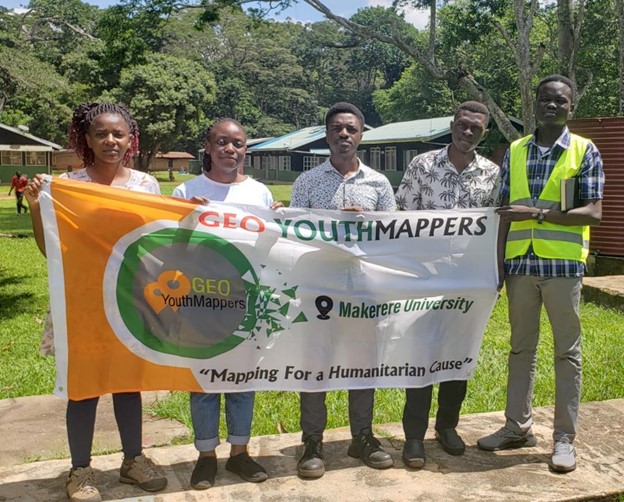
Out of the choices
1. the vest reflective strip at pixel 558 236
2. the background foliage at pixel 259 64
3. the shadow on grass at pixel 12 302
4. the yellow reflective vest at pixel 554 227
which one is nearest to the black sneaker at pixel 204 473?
the yellow reflective vest at pixel 554 227

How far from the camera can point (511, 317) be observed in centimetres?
386

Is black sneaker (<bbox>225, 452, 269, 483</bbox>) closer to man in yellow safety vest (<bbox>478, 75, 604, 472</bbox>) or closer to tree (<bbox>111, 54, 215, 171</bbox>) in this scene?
man in yellow safety vest (<bbox>478, 75, 604, 472</bbox>)

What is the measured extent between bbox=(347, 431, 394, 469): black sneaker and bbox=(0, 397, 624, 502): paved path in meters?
0.04

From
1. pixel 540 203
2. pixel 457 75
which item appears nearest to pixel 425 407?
pixel 540 203

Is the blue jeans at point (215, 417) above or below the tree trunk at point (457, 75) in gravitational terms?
below

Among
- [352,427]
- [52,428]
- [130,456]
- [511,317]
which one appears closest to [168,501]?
[130,456]

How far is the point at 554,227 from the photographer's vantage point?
3650 mm

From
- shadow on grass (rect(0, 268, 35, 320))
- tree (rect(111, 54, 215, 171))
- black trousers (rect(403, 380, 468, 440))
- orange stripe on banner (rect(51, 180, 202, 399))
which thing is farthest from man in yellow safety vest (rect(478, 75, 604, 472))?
tree (rect(111, 54, 215, 171))

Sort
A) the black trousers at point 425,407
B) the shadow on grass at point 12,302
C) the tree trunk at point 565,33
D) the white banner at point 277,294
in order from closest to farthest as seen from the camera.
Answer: the white banner at point 277,294
the black trousers at point 425,407
the shadow on grass at point 12,302
the tree trunk at point 565,33

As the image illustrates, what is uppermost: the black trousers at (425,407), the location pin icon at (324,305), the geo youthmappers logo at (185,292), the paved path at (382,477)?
the geo youthmappers logo at (185,292)

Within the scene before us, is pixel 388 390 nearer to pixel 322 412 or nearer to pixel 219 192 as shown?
pixel 322 412

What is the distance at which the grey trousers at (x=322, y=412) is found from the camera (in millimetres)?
3754

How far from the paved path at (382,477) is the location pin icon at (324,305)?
81 cm

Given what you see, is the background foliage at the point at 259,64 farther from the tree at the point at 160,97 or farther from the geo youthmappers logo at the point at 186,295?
the geo youthmappers logo at the point at 186,295
